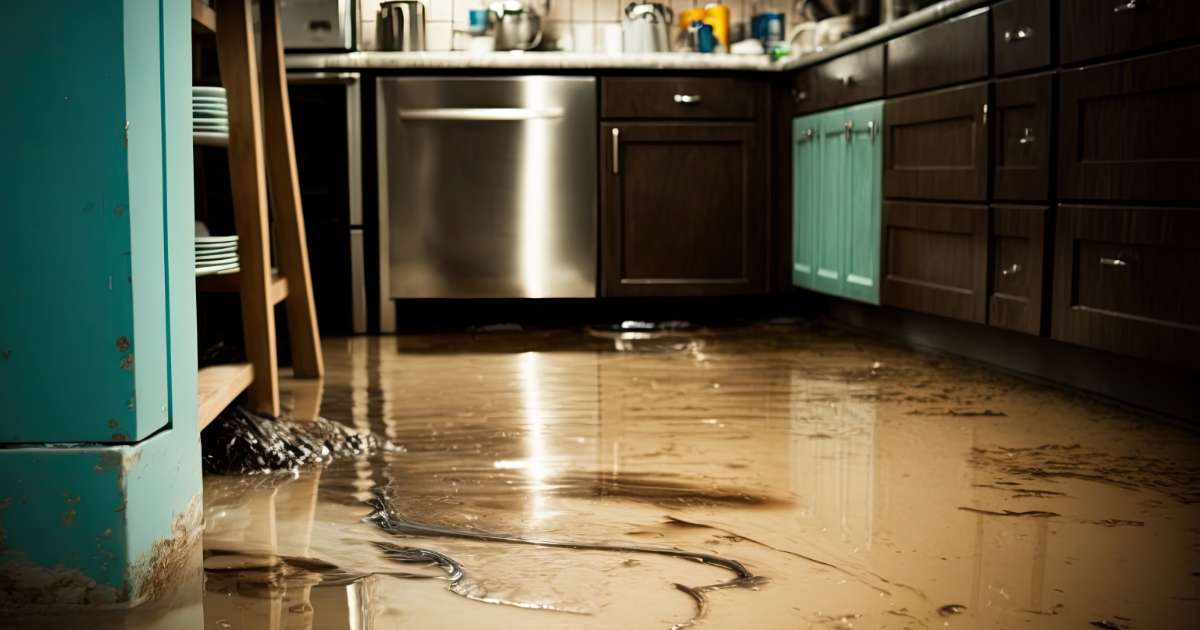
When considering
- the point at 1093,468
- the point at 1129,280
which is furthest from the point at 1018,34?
the point at 1093,468

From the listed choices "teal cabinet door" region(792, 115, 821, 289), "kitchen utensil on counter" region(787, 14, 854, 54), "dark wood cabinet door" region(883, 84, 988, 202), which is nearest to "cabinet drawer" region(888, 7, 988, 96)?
"dark wood cabinet door" region(883, 84, 988, 202)

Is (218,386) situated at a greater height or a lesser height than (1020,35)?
lesser

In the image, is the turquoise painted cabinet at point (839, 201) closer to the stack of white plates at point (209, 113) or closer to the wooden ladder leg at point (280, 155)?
the wooden ladder leg at point (280, 155)

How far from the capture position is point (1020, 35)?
9.05ft

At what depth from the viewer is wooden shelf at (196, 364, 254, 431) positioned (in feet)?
6.32

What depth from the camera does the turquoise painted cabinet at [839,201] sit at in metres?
3.61

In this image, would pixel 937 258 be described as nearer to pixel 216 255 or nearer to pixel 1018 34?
pixel 1018 34

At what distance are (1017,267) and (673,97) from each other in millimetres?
Answer: 1633

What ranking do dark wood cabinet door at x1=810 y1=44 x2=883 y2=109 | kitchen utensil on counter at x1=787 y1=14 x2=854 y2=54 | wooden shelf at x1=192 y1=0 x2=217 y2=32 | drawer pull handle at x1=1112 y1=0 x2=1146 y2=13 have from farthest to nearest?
1. kitchen utensil on counter at x1=787 y1=14 x2=854 y2=54
2. dark wood cabinet door at x1=810 y1=44 x2=883 y2=109
3. drawer pull handle at x1=1112 y1=0 x2=1146 y2=13
4. wooden shelf at x1=192 y1=0 x2=217 y2=32

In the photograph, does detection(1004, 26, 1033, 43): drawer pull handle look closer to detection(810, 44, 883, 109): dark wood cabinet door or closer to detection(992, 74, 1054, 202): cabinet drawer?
detection(992, 74, 1054, 202): cabinet drawer

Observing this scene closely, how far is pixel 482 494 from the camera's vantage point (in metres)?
1.92

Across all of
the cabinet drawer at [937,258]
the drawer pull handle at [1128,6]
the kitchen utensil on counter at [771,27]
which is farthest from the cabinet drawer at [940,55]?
the kitchen utensil on counter at [771,27]

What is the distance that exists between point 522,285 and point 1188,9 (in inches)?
93.9

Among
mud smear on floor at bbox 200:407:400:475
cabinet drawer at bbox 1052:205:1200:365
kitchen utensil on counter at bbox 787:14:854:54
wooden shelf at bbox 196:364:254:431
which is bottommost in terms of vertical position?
mud smear on floor at bbox 200:407:400:475
